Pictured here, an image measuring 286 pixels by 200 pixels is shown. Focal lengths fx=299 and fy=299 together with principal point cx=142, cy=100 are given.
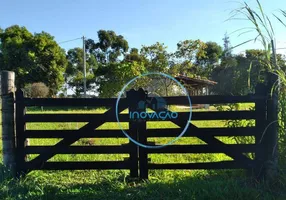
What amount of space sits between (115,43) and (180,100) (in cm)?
3789

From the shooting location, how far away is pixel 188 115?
4582 millimetres

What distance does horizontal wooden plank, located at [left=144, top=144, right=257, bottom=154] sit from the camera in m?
4.51

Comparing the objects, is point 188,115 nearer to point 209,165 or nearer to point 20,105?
point 209,165

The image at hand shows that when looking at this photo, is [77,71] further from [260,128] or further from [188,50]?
[260,128]

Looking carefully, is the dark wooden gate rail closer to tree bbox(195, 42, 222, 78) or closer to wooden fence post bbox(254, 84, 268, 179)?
wooden fence post bbox(254, 84, 268, 179)

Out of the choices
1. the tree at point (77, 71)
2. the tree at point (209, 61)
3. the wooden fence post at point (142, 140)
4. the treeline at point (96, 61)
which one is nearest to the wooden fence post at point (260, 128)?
the wooden fence post at point (142, 140)

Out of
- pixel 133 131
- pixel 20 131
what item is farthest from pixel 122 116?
pixel 20 131

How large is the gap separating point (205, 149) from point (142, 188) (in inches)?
44.7

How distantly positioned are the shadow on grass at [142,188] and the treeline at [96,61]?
A: 1036 cm

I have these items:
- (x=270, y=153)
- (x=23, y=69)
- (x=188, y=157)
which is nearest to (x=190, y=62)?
(x=23, y=69)

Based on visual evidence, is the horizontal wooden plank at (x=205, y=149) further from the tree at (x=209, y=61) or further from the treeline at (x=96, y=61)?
the tree at (x=209, y=61)

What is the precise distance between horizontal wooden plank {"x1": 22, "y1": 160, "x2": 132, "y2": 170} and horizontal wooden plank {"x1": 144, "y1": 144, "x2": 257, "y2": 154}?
0.47m

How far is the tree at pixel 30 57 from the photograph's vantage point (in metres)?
31.0

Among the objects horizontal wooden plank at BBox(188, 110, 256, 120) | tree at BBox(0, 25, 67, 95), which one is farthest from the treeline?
horizontal wooden plank at BBox(188, 110, 256, 120)
